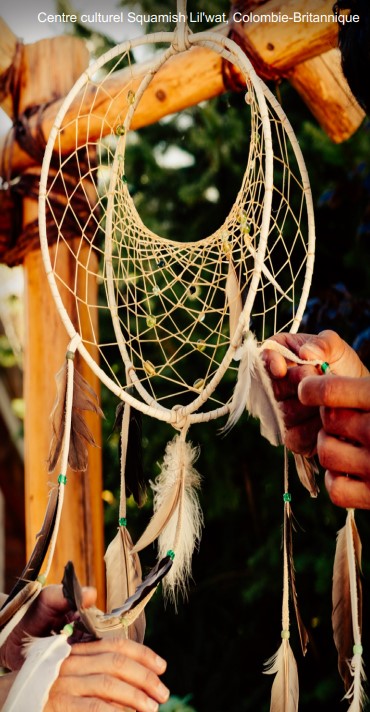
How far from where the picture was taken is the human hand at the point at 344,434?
37.4 inches

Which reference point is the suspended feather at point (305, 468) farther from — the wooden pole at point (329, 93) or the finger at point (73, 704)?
the wooden pole at point (329, 93)

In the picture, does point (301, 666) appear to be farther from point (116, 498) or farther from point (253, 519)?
point (116, 498)

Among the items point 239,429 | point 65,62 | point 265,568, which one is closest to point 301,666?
point 265,568

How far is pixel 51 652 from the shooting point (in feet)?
3.00

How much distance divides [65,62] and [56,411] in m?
1.13

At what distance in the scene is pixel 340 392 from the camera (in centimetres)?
95

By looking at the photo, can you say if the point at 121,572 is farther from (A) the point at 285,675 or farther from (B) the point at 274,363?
(B) the point at 274,363

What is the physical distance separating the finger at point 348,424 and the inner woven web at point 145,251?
0.19 m

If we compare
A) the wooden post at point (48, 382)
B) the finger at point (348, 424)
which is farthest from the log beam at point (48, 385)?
the finger at point (348, 424)

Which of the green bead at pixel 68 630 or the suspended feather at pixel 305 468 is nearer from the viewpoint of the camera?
the green bead at pixel 68 630

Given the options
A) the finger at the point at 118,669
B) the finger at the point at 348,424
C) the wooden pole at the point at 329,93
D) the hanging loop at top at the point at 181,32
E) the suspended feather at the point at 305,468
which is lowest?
the finger at the point at 118,669

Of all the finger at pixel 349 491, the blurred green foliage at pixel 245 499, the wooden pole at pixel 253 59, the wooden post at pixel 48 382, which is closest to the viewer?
the finger at pixel 349 491

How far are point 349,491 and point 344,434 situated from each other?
0.08 m

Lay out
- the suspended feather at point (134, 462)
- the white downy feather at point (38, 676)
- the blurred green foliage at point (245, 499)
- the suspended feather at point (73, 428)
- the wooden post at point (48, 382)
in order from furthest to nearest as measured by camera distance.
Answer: the blurred green foliage at point (245, 499)
the wooden post at point (48, 382)
the suspended feather at point (134, 462)
the suspended feather at point (73, 428)
the white downy feather at point (38, 676)
